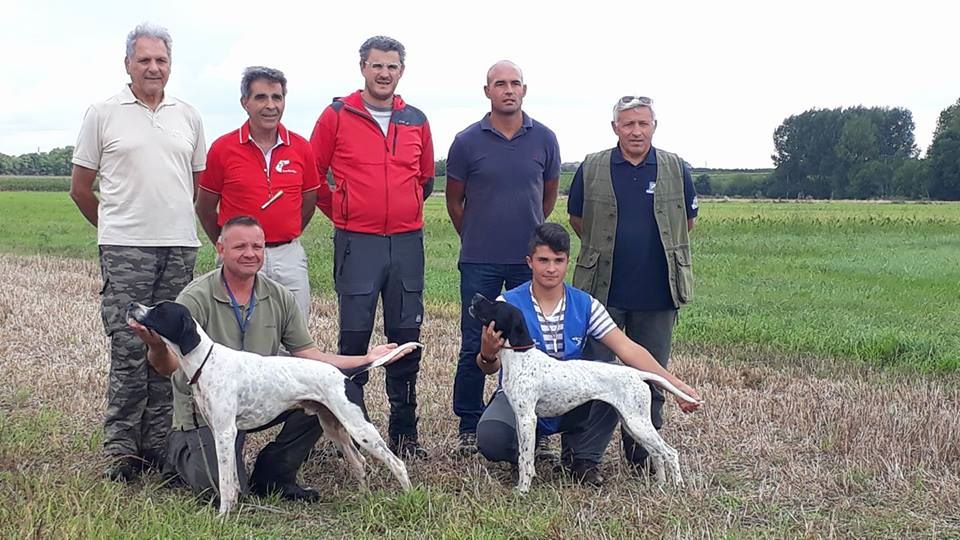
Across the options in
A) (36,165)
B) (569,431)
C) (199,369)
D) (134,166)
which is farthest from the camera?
(36,165)

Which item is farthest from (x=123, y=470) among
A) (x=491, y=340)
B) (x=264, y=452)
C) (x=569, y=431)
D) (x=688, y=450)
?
(x=688, y=450)

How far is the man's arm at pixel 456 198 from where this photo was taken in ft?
19.4

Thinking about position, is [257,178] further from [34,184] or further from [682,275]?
[34,184]

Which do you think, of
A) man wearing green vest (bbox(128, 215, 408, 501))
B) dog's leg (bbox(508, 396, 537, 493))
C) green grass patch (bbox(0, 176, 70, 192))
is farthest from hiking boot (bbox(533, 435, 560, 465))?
green grass patch (bbox(0, 176, 70, 192))

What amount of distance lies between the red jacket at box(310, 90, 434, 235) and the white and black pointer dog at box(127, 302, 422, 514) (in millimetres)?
1100

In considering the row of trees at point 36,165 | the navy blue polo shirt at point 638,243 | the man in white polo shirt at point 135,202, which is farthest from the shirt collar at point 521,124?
the row of trees at point 36,165

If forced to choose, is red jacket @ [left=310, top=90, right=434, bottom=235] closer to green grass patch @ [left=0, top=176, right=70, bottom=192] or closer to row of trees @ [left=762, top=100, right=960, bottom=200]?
green grass patch @ [left=0, top=176, right=70, bottom=192]

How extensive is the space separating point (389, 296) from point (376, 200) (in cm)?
60

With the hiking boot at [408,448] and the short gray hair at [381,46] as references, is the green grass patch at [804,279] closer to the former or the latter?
the hiking boot at [408,448]

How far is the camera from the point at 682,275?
5484 millimetres

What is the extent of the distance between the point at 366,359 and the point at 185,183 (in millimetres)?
1416

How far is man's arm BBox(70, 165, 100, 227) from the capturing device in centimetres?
514

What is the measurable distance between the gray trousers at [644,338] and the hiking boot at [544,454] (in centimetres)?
41

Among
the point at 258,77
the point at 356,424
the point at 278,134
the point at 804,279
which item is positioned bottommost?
the point at 804,279
